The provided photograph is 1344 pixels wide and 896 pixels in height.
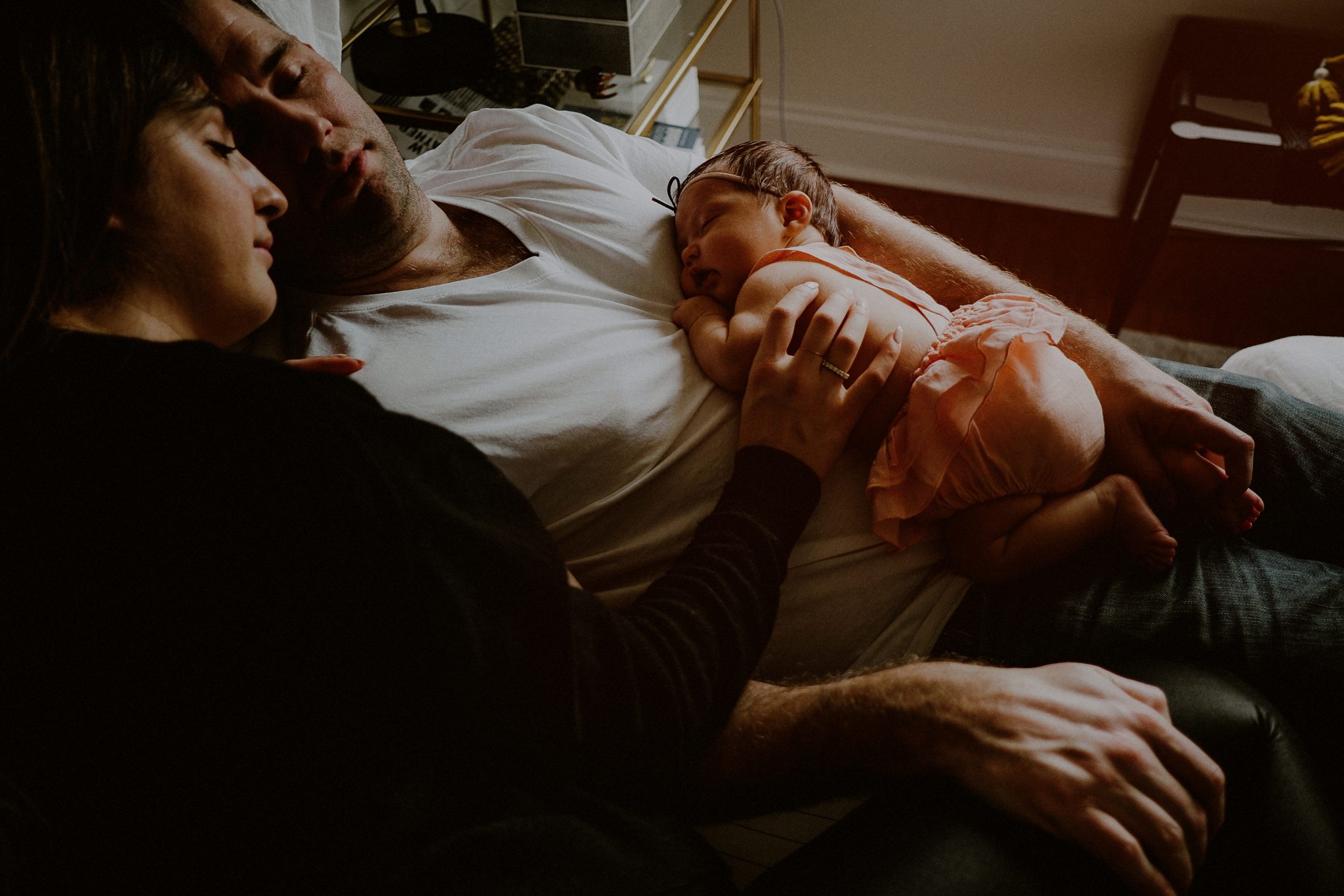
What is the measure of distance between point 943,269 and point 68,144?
105 cm

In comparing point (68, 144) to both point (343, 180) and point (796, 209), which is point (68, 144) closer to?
point (343, 180)

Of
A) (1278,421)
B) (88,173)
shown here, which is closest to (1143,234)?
(1278,421)

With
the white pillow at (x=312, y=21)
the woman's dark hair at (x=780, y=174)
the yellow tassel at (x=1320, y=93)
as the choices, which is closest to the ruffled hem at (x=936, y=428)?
the woman's dark hair at (x=780, y=174)

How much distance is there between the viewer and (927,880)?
68cm

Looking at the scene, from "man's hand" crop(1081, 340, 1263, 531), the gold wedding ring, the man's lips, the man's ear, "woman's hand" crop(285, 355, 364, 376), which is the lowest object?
"man's hand" crop(1081, 340, 1263, 531)

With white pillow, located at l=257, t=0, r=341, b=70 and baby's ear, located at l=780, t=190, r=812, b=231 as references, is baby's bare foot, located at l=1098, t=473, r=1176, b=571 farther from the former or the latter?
white pillow, located at l=257, t=0, r=341, b=70

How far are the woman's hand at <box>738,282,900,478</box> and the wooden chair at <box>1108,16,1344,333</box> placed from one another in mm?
1329

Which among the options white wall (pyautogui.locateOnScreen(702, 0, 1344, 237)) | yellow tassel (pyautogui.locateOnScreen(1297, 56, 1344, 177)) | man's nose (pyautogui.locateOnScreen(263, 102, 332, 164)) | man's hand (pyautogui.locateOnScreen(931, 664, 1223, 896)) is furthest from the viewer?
white wall (pyautogui.locateOnScreen(702, 0, 1344, 237))

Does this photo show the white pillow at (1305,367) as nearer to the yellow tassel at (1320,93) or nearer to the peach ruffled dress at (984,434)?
the peach ruffled dress at (984,434)

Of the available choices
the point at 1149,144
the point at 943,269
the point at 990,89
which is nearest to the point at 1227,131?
the point at 1149,144

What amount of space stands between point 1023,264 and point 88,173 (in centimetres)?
226

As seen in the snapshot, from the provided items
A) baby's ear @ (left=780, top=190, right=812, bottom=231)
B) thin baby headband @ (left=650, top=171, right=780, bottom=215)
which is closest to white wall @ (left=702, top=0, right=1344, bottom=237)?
thin baby headband @ (left=650, top=171, right=780, bottom=215)

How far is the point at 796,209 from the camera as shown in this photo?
4.03 ft

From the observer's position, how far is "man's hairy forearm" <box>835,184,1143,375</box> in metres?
1.09
